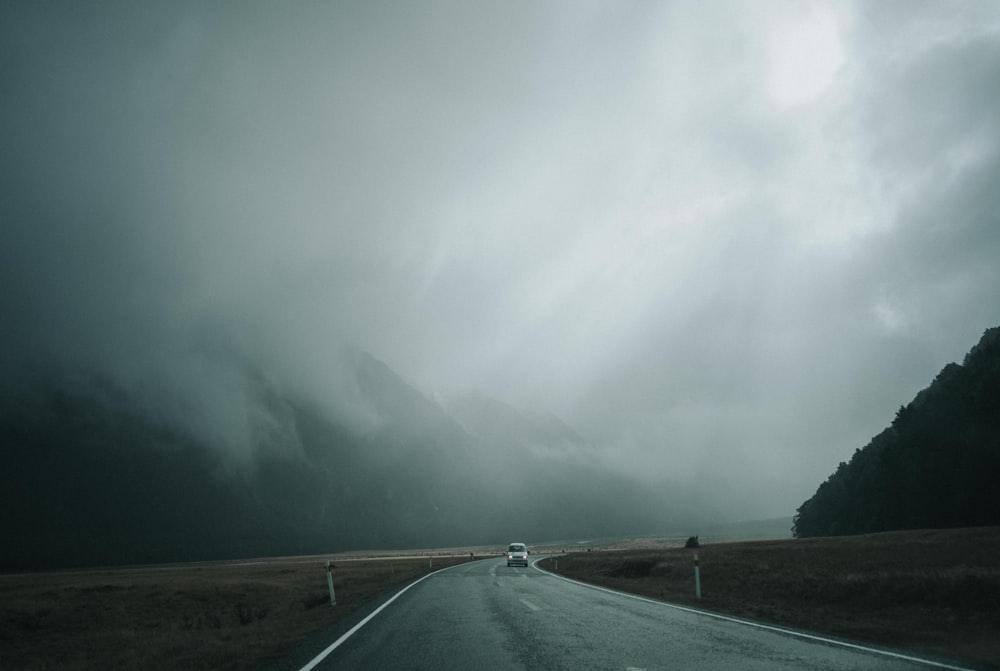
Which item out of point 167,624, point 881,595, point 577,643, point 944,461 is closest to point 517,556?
point 167,624

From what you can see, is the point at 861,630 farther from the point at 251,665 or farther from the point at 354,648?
the point at 251,665

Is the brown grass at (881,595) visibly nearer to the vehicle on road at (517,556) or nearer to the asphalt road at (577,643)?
the asphalt road at (577,643)

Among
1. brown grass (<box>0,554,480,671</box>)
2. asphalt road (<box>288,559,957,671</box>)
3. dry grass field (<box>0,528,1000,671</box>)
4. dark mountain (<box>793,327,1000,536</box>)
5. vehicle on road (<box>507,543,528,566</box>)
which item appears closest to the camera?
asphalt road (<box>288,559,957,671</box>)

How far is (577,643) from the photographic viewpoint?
1057 cm

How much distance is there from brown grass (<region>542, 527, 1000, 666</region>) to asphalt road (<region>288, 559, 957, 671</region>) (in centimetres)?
199

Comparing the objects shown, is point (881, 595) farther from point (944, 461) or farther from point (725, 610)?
point (944, 461)

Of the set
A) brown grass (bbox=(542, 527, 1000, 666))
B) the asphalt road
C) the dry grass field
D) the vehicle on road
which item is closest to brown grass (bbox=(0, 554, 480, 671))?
the dry grass field

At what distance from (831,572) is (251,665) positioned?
21037 millimetres

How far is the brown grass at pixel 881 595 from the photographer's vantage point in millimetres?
11750

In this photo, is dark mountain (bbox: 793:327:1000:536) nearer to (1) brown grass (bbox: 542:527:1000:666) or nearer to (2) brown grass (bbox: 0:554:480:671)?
(1) brown grass (bbox: 542:527:1000:666)

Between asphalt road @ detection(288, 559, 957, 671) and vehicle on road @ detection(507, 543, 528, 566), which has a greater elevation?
asphalt road @ detection(288, 559, 957, 671)

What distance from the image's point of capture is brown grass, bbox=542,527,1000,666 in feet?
38.5

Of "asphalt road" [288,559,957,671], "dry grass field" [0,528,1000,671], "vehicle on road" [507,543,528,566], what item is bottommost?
"vehicle on road" [507,543,528,566]

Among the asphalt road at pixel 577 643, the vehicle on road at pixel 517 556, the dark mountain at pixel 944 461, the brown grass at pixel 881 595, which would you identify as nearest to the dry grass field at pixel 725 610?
the brown grass at pixel 881 595
